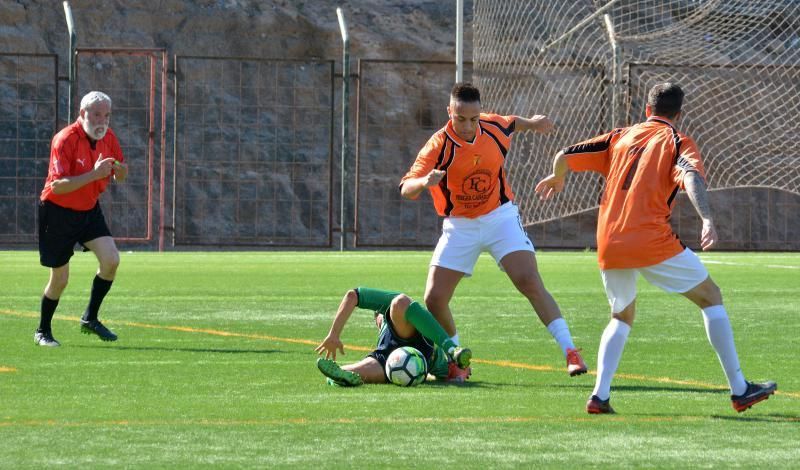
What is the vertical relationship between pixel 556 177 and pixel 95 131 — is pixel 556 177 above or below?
below

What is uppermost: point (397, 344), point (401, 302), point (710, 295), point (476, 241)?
point (476, 241)

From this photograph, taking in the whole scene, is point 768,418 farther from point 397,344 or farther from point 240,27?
point 240,27

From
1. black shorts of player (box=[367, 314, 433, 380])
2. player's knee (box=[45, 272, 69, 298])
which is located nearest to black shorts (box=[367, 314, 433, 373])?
black shorts of player (box=[367, 314, 433, 380])

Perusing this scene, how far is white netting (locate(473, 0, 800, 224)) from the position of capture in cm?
2402

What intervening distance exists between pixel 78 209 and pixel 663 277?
5.43 m

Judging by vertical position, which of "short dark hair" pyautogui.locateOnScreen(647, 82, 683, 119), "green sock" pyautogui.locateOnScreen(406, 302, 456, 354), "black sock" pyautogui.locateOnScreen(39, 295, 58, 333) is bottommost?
"black sock" pyautogui.locateOnScreen(39, 295, 58, 333)

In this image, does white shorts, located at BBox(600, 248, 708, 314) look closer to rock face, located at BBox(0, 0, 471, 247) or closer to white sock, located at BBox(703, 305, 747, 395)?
white sock, located at BBox(703, 305, 747, 395)

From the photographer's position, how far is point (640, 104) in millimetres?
31047

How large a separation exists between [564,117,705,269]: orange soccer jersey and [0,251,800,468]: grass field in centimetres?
79

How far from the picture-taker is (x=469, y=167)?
30.7 feet

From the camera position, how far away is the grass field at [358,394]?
20.5 feet

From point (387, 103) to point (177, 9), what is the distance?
5.20 m

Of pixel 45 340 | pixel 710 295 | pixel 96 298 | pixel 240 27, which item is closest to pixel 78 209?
pixel 96 298

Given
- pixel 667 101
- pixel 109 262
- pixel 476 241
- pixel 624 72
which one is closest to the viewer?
pixel 667 101
